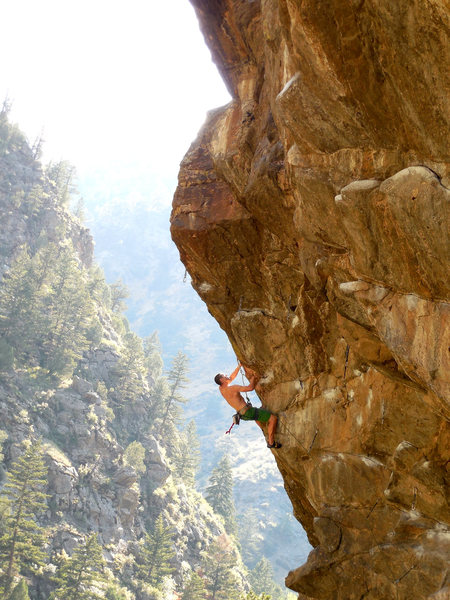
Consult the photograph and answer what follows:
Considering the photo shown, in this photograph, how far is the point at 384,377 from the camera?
8.09 m

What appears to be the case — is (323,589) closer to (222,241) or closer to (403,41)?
(222,241)

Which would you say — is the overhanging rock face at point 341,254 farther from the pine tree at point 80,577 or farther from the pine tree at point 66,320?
the pine tree at point 66,320

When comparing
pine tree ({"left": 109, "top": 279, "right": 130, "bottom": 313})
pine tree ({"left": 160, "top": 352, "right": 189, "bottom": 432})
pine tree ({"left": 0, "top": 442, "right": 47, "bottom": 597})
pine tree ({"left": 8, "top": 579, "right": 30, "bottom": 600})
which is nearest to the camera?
pine tree ({"left": 8, "top": 579, "right": 30, "bottom": 600})

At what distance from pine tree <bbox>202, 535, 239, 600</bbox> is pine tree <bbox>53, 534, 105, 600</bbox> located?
49.4ft

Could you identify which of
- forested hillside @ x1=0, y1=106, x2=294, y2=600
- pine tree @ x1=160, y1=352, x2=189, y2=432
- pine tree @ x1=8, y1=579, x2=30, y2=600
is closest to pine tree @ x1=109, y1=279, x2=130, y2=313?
forested hillside @ x1=0, y1=106, x2=294, y2=600

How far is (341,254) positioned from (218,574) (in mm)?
48305

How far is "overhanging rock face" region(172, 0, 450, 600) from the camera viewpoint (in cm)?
521

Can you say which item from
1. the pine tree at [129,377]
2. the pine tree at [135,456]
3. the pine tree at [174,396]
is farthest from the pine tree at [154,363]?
the pine tree at [135,456]

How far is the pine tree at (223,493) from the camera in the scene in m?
66.9

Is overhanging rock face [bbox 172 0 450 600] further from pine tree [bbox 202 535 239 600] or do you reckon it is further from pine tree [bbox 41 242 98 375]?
pine tree [bbox 41 242 98 375]

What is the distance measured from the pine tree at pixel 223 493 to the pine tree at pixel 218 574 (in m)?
17.7

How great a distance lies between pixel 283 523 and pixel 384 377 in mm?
131766

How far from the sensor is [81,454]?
49000 mm

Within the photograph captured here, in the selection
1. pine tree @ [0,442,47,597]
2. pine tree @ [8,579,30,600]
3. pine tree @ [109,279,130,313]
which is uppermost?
pine tree @ [109,279,130,313]
